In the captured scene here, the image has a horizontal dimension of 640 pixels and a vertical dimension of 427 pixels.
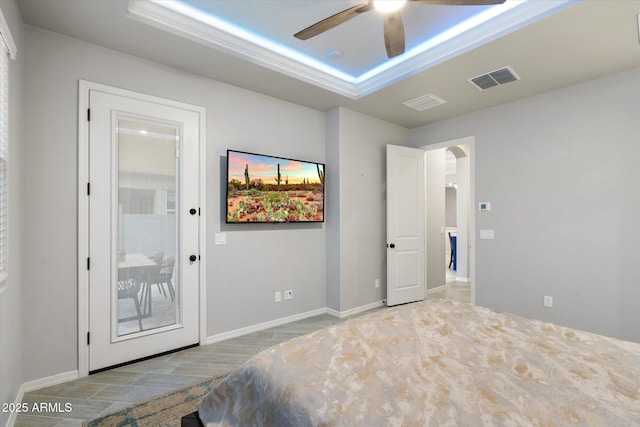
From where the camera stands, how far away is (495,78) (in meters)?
3.09

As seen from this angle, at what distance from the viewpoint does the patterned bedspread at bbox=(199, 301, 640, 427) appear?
96 centimetres

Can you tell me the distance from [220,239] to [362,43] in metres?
2.42

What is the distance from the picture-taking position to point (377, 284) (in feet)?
14.5

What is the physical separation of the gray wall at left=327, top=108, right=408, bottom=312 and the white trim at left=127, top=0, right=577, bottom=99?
681mm

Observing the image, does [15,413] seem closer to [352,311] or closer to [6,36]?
[6,36]

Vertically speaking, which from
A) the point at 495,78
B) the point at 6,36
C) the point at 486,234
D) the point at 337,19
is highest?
the point at 495,78

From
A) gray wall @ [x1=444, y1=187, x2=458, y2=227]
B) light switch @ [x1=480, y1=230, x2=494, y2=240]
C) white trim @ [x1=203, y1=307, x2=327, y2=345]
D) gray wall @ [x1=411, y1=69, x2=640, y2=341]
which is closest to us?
gray wall @ [x1=411, y1=69, x2=640, y2=341]

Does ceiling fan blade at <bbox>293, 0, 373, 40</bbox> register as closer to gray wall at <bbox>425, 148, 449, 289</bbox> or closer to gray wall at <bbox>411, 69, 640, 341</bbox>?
gray wall at <bbox>411, 69, 640, 341</bbox>

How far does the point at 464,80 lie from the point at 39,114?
381cm

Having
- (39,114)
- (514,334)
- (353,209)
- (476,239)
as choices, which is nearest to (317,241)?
(353,209)

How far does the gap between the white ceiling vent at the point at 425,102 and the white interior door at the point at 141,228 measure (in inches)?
101

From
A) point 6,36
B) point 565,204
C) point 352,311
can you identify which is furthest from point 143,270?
point 565,204

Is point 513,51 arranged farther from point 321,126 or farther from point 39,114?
point 39,114

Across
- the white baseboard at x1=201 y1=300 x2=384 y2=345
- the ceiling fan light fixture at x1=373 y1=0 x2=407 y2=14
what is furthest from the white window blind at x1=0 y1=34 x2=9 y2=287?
the ceiling fan light fixture at x1=373 y1=0 x2=407 y2=14
